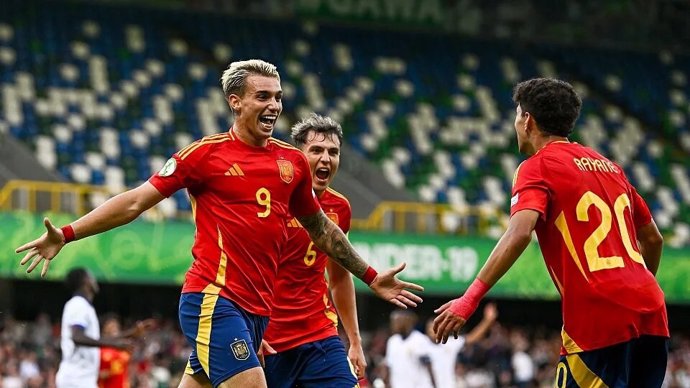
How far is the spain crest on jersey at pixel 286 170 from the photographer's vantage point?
7.93 meters

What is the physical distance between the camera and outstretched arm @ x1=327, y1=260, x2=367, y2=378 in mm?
9445

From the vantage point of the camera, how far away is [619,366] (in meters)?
6.82

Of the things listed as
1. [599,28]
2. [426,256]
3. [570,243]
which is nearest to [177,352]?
[426,256]

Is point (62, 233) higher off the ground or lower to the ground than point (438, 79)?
lower

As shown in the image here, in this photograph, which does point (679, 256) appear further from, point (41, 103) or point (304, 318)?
point (304, 318)

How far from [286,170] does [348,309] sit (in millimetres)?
1801

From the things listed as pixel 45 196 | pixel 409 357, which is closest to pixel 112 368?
pixel 409 357

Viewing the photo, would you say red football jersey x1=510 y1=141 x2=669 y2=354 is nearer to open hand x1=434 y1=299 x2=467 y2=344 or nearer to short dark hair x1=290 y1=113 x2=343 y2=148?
open hand x1=434 y1=299 x2=467 y2=344

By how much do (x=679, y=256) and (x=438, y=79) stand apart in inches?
348

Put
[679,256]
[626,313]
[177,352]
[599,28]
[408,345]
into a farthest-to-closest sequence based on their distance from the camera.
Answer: [599,28]
[679,256]
[177,352]
[408,345]
[626,313]

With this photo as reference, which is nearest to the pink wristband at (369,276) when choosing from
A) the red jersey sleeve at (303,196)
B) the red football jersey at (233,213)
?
the red jersey sleeve at (303,196)

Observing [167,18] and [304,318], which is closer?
[304,318]

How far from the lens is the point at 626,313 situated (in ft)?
22.1

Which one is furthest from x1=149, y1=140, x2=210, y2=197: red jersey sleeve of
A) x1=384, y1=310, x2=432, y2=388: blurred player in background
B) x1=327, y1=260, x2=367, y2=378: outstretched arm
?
x1=384, y1=310, x2=432, y2=388: blurred player in background
